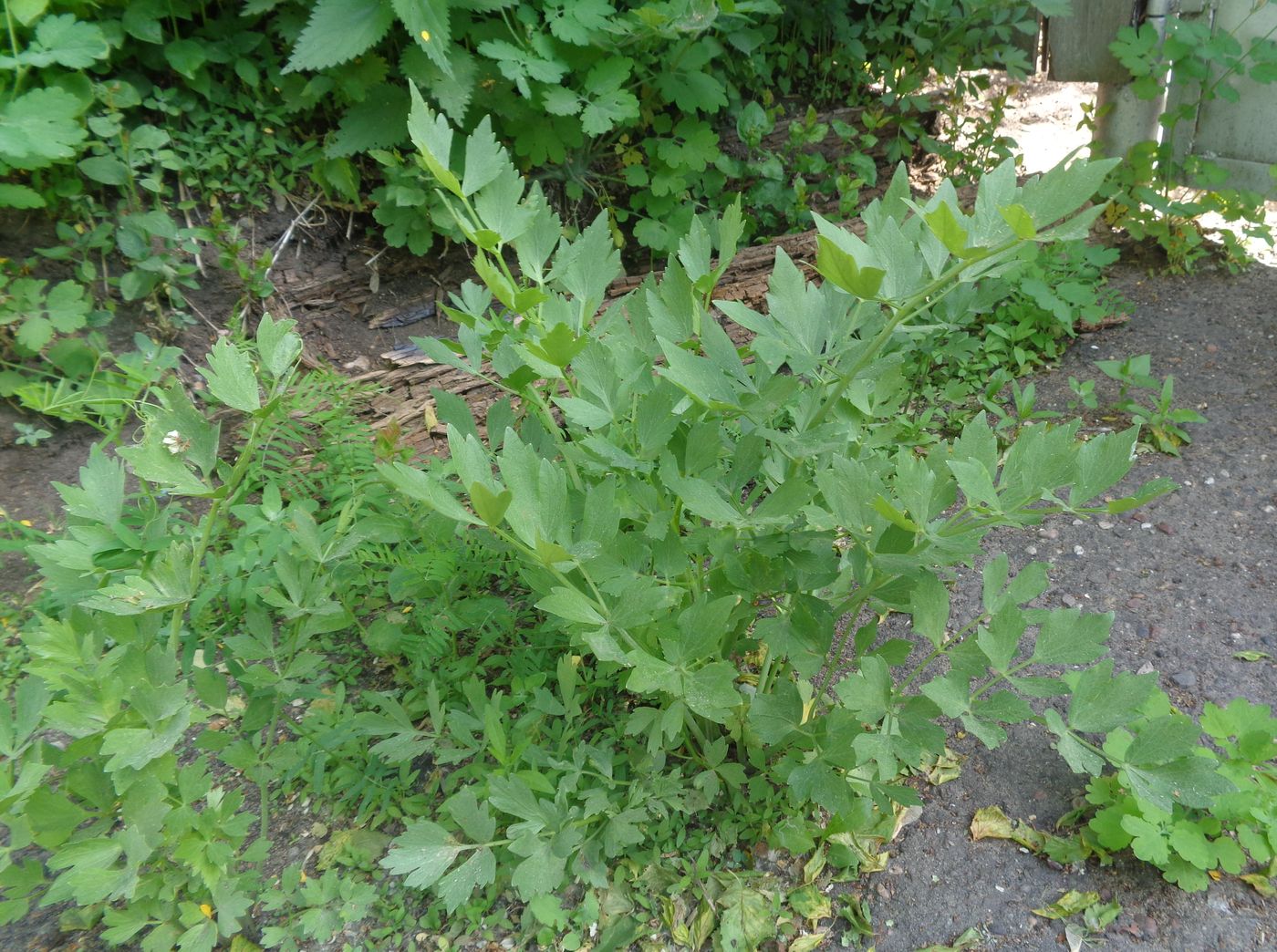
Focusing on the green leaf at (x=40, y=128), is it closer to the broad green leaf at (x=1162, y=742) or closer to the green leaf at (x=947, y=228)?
the green leaf at (x=947, y=228)

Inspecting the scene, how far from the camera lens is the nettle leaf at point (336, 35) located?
2.53 meters

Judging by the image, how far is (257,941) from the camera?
1.45 m

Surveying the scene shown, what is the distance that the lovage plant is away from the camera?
1049 millimetres

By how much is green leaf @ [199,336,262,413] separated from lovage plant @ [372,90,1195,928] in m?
0.26

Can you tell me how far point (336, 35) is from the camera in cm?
255

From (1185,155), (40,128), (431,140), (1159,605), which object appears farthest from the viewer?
(1185,155)

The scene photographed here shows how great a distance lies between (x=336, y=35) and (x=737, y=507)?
83.8 inches

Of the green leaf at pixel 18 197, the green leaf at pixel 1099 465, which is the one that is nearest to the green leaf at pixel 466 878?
the green leaf at pixel 1099 465

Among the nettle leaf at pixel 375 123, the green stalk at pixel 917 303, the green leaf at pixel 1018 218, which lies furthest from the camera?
the nettle leaf at pixel 375 123

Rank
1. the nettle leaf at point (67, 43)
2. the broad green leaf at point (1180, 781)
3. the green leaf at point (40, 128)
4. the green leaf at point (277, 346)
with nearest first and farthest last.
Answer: the broad green leaf at point (1180, 781)
the green leaf at point (277, 346)
the green leaf at point (40, 128)
the nettle leaf at point (67, 43)

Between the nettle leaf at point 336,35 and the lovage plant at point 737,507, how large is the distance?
1.48 meters

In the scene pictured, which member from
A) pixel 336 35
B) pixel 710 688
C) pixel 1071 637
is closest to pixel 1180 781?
pixel 1071 637

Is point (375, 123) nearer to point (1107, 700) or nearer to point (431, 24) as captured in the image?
point (431, 24)

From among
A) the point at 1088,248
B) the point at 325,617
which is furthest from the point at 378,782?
the point at 1088,248
